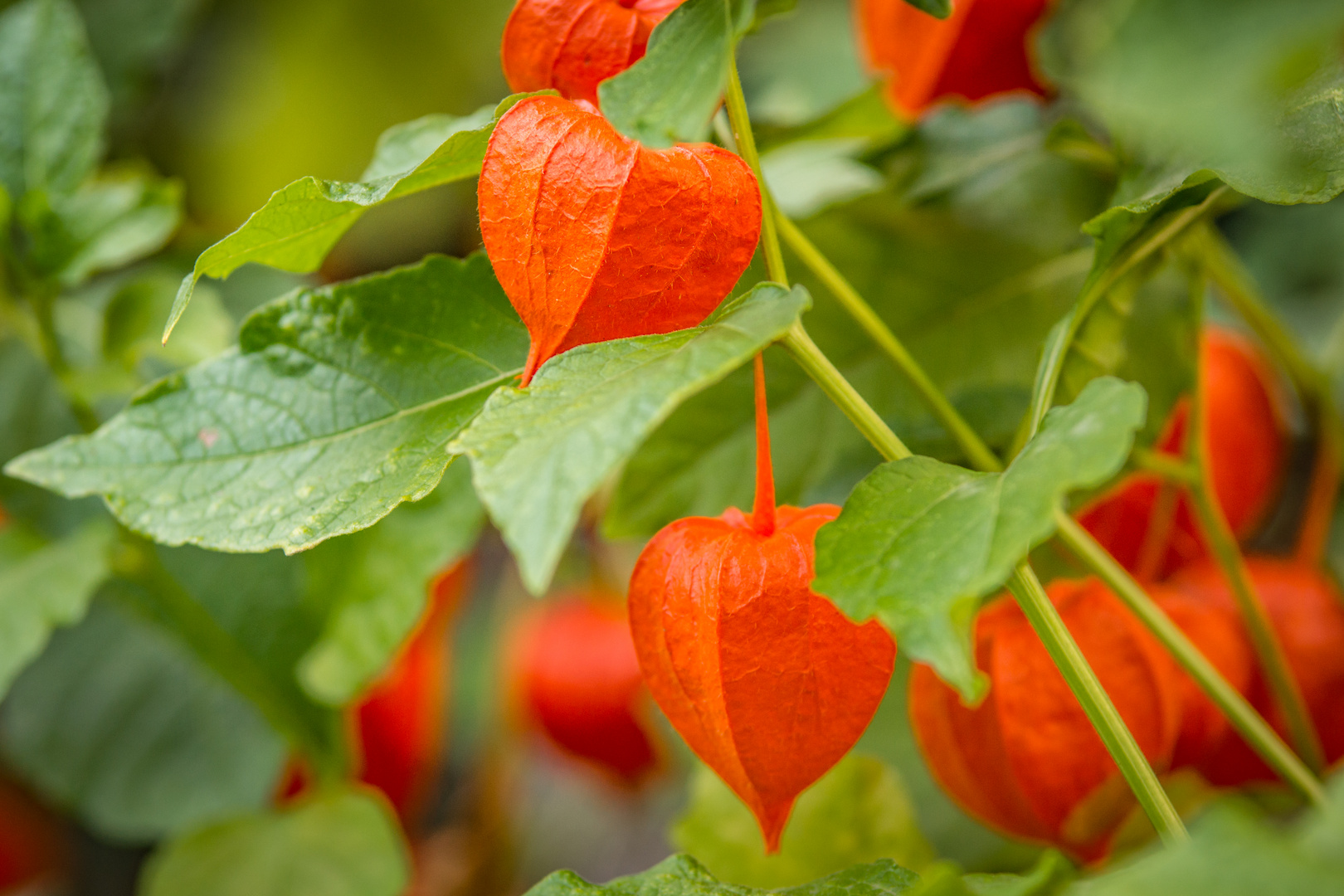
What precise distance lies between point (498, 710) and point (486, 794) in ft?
0.33

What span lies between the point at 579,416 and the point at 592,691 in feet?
2.23

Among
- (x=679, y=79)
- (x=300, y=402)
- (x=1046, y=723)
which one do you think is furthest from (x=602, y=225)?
(x=1046, y=723)

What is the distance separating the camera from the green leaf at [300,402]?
1.22ft

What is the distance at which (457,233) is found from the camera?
1294 mm

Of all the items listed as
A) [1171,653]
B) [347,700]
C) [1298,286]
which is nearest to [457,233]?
[347,700]

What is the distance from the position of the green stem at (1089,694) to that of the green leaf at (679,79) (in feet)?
0.53

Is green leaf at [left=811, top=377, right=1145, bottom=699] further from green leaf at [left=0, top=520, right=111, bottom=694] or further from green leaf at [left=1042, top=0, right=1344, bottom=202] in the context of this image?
green leaf at [left=0, top=520, right=111, bottom=694]

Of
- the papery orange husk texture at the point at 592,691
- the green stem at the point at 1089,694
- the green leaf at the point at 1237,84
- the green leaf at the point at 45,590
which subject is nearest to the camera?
the green leaf at the point at 1237,84

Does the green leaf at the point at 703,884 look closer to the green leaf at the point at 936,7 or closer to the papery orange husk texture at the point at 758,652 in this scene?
the papery orange husk texture at the point at 758,652

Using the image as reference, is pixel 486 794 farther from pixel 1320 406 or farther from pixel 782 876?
pixel 1320 406

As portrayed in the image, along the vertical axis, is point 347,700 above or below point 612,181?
below

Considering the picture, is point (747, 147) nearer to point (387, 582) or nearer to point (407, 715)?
point (387, 582)

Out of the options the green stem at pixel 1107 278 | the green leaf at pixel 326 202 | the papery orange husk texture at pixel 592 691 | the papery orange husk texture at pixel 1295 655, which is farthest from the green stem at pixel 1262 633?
the papery orange husk texture at pixel 592 691

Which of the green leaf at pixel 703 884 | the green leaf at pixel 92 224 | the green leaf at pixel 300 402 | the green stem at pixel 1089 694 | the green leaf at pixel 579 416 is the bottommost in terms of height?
the green leaf at pixel 703 884
